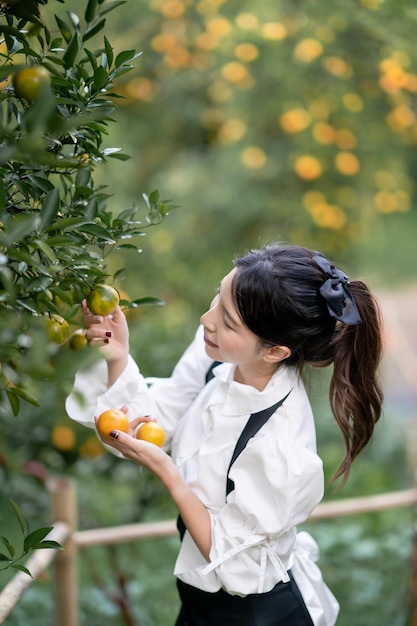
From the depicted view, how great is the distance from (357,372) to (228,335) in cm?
25

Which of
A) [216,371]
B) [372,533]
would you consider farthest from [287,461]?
[372,533]

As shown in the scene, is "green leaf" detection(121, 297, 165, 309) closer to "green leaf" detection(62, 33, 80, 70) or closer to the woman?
the woman

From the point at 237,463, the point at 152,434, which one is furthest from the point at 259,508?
the point at 152,434

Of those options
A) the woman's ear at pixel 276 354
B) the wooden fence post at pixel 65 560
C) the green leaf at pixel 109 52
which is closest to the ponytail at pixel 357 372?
the woman's ear at pixel 276 354

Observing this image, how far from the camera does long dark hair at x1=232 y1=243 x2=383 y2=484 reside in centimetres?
121

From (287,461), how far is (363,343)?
0.82 feet

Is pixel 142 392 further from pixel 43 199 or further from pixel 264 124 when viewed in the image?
pixel 264 124

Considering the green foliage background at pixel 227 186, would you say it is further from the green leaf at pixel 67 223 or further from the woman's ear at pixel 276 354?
the green leaf at pixel 67 223

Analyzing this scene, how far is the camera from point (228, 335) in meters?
1.23

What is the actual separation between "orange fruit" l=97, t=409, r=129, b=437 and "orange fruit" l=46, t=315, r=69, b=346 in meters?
0.21

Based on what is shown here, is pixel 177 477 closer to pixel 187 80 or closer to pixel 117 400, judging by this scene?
pixel 117 400

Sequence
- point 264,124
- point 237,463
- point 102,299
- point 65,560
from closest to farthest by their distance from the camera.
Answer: point 102,299 → point 237,463 → point 65,560 → point 264,124

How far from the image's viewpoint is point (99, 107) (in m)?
0.98

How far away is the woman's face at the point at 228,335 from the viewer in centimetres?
123
